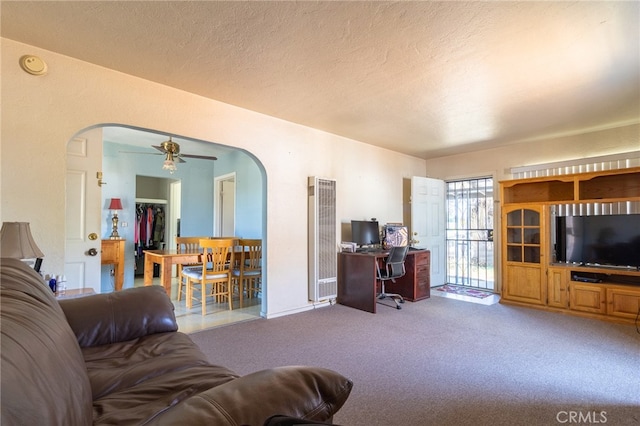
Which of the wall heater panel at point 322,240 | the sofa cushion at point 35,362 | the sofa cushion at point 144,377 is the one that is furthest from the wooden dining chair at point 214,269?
the sofa cushion at point 35,362

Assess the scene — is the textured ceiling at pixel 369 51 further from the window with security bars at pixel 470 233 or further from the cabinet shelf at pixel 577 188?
the window with security bars at pixel 470 233

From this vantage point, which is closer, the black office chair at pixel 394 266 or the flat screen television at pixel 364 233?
the black office chair at pixel 394 266

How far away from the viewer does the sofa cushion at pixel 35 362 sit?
58 cm

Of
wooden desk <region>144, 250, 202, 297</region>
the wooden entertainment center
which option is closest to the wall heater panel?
wooden desk <region>144, 250, 202, 297</region>

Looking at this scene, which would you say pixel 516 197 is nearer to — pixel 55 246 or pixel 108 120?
pixel 108 120

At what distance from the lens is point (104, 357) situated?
5.00 feet

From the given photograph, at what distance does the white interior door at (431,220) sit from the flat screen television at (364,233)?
0.93m

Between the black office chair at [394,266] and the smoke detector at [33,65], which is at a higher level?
the smoke detector at [33,65]

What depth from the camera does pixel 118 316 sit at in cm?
175

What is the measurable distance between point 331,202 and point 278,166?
93 cm

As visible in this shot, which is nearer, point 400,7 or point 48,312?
point 48,312

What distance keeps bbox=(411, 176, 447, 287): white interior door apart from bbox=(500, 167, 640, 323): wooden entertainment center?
120 centimetres

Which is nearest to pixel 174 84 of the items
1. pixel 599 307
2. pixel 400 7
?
pixel 400 7

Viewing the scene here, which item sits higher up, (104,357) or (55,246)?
(55,246)
